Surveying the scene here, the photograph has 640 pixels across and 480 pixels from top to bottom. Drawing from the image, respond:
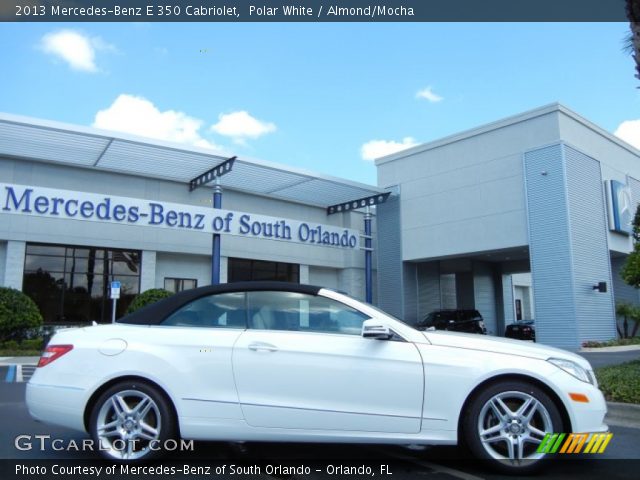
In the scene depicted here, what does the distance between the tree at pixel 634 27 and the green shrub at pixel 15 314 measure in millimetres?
16282

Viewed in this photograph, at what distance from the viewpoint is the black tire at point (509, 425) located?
3.87 meters

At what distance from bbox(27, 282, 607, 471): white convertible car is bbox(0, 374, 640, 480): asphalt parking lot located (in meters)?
0.25

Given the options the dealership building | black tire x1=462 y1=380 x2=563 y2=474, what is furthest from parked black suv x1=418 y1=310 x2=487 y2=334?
black tire x1=462 y1=380 x2=563 y2=474

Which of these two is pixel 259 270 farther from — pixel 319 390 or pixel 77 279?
pixel 319 390

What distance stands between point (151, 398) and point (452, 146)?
21.3 m

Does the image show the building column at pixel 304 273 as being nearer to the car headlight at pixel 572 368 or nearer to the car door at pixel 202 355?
the car door at pixel 202 355

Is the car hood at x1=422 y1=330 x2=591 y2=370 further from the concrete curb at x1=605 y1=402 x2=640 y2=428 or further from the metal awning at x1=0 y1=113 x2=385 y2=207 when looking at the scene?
the metal awning at x1=0 y1=113 x2=385 y2=207

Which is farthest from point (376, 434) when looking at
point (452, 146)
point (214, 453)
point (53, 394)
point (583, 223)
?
point (452, 146)

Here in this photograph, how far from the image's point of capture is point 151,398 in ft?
13.2

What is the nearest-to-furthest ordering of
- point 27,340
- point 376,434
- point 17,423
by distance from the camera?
point 376,434
point 17,423
point 27,340

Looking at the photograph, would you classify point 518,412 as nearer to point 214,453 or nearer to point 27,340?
point 214,453

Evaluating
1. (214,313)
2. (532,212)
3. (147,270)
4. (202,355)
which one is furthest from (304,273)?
(202,355)

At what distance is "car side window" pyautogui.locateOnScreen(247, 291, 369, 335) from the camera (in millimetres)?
4242

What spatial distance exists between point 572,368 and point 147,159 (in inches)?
696
